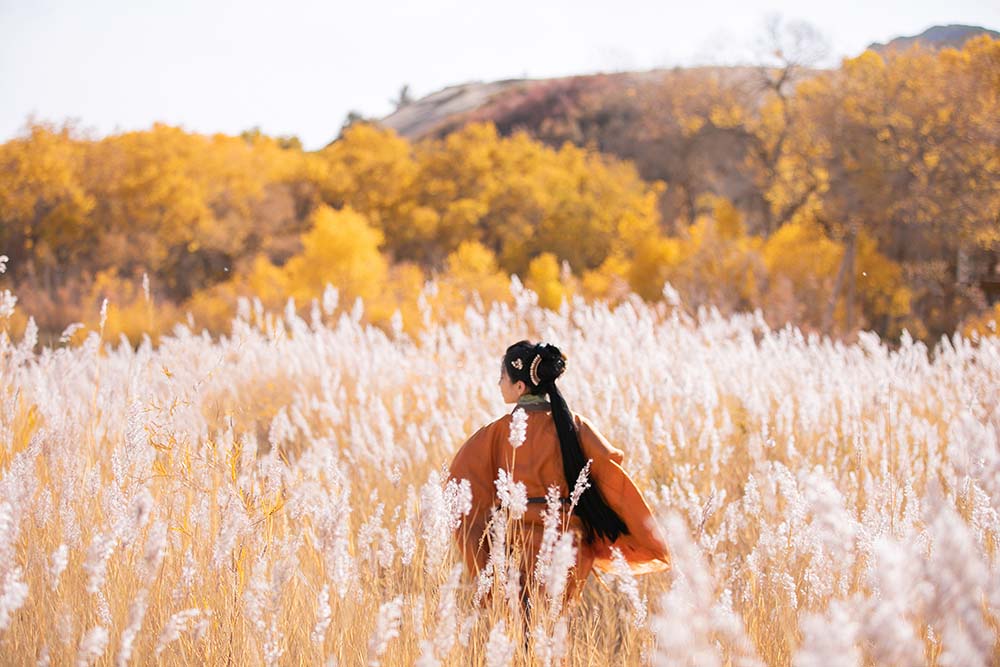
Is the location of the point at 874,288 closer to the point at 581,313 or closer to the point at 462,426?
the point at 581,313

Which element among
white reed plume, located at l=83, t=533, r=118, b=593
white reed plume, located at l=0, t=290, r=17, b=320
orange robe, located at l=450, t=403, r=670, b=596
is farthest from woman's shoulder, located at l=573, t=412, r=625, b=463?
white reed plume, located at l=0, t=290, r=17, b=320

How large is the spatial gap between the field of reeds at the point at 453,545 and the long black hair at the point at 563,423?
24 cm

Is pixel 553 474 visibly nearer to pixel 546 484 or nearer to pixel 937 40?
pixel 546 484

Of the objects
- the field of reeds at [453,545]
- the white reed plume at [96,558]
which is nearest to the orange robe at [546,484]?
the field of reeds at [453,545]

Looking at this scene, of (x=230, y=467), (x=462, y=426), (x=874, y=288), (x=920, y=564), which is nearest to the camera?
(x=920, y=564)

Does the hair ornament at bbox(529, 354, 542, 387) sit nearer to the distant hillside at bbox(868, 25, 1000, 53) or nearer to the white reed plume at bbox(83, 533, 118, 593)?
the white reed plume at bbox(83, 533, 118, 593)

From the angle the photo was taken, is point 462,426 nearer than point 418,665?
No

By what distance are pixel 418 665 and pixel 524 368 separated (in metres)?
1.76

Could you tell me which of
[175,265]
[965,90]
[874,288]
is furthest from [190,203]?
[965,90]

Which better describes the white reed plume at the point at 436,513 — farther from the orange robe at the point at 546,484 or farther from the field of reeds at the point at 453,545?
the orange robe at the point at 546,484

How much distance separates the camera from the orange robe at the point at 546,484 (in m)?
2.88

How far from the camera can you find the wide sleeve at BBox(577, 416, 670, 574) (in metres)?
2.86

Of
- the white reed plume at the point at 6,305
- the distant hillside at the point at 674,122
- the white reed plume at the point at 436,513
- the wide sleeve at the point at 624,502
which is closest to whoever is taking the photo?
the white reed plume at the point at 436,513

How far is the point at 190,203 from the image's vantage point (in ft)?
100
